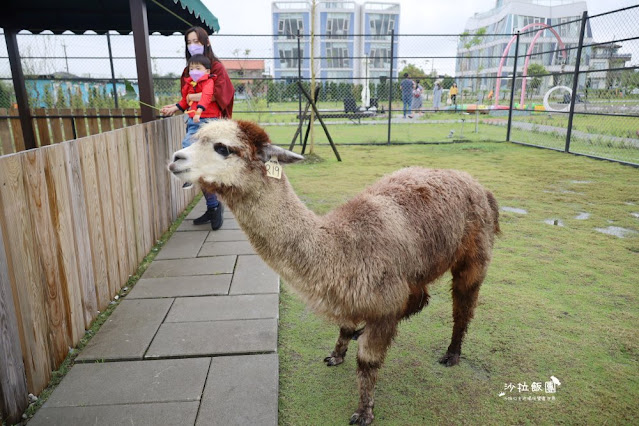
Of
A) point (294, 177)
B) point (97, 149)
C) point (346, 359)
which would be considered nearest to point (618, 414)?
point (346, 359)

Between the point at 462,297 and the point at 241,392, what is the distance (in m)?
1.54

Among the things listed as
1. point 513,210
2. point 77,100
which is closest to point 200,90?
point 513,210

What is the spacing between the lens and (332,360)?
2.79 metres

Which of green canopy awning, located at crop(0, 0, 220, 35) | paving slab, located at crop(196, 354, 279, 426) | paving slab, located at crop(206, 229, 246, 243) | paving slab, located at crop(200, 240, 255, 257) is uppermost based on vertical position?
green canopy awning, located at crop(0, 0, 220, 35)

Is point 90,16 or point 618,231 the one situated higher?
point 90,16

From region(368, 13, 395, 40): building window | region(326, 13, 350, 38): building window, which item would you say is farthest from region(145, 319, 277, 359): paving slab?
region(368, 13, 395, 40): building window

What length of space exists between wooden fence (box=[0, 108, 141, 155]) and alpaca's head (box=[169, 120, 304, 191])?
5463mm

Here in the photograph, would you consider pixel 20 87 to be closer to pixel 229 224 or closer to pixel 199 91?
pixel 199 91

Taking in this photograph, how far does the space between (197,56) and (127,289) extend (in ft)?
8.32

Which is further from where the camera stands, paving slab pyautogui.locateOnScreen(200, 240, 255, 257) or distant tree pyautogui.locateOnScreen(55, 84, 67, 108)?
distant tree pyautogui.locateOnScreen(55, 84, 67, 108)

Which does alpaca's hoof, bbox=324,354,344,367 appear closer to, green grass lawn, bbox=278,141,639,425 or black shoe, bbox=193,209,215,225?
green grass lawn, bbox=278,141,639,425

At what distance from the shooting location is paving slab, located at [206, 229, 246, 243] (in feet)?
16.6

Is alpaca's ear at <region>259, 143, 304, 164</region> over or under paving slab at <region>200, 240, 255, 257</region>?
over

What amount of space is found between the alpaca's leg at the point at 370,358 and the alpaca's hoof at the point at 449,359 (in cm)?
71
